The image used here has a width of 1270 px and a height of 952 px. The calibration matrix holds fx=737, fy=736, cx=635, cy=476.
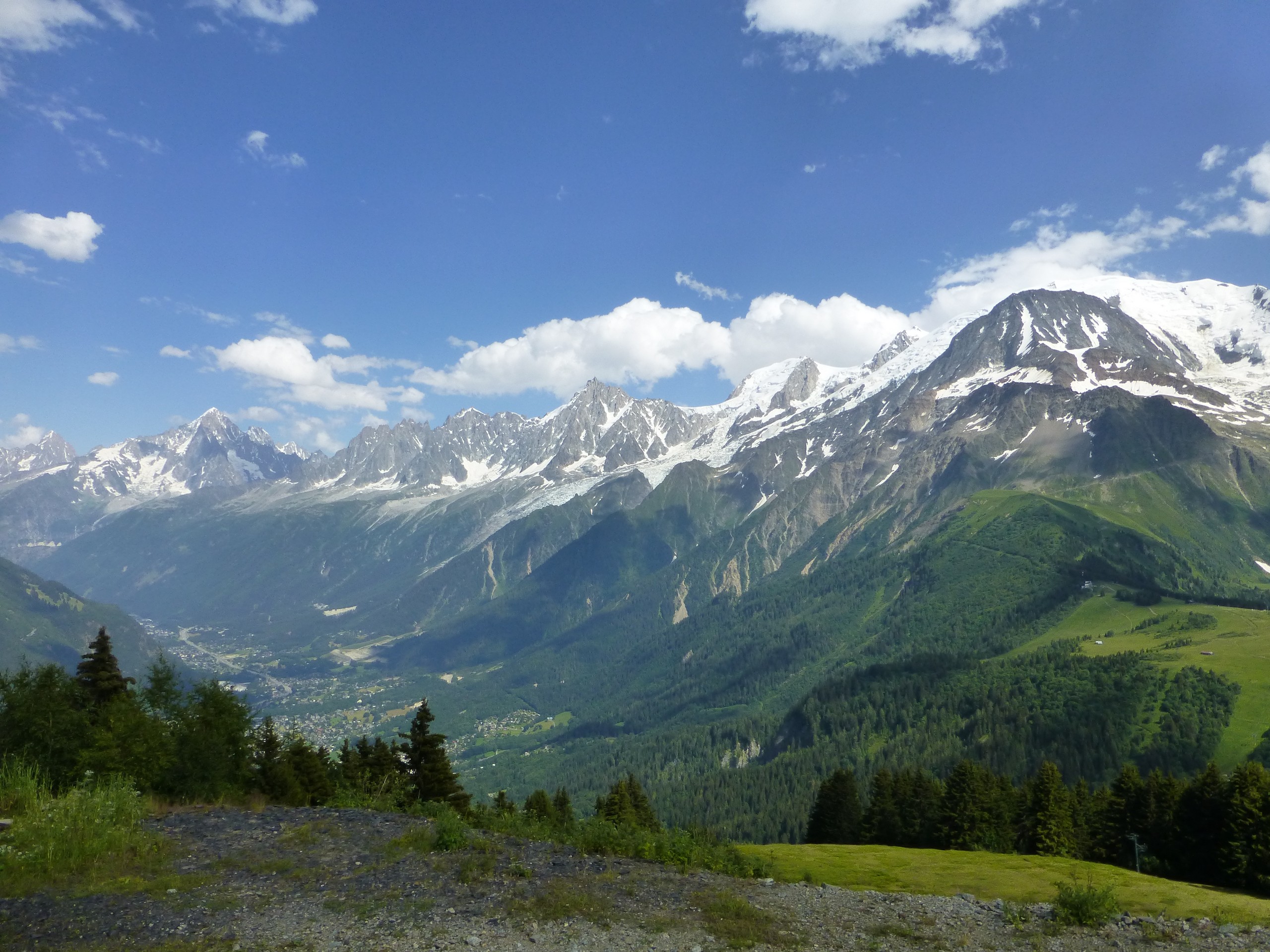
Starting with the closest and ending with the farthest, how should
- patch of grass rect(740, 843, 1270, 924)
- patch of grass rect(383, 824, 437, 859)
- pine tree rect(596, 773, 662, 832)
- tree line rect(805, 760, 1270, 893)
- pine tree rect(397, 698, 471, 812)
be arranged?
1. patch of grass rect(383, 824, 437, 859)
2. patch of grass rect(740, 843, 1270, 924)
3. tree line rect(805, 760, 1270, 893)
4. pine tree rect(397, 698, 471, 812)
5. pine tree rect(596, 773, 662, 832)

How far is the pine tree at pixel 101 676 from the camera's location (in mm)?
55656

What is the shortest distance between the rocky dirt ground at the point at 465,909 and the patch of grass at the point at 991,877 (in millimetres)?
8350

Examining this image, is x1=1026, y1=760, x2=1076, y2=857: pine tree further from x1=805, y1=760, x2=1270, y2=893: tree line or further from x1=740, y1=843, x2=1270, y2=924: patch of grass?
x1=740, y1=843, x2=1270, y2=924: patch of grass

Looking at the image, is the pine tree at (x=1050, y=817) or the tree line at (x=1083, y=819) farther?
the pine tree at (x=1050, y=817)

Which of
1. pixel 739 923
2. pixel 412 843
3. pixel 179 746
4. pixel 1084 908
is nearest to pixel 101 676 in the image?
pixel 179 746

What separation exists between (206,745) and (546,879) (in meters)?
27.3

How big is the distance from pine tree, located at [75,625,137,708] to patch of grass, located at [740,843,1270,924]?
5059 cm

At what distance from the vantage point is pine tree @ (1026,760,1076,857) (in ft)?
253

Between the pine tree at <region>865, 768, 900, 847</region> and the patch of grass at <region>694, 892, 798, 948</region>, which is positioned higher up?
the patch of grass at <region>694, 892, 798, 948</region>

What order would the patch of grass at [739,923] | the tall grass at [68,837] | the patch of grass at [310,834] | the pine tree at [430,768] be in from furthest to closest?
the pine tree at [430,768]
the patch of grass at [310,834]
the tall grass at [68,837]
the patch of grass at [739,923]

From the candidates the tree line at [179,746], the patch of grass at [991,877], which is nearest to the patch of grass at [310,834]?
the tree line at [179,746]

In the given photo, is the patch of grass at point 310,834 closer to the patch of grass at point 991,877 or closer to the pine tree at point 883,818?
the patch of grass at point 991,877

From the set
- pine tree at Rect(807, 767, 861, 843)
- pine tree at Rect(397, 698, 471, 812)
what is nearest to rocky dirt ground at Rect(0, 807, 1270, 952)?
pine tree at Rect(397, 698, 471, 812)

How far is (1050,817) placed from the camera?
79438 mm
